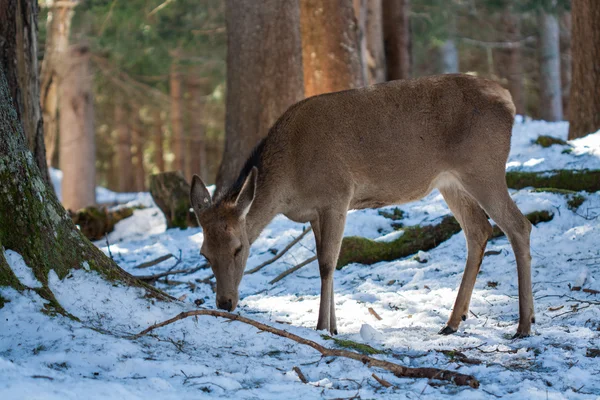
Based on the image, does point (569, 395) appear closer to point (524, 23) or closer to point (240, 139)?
point (240, 139)

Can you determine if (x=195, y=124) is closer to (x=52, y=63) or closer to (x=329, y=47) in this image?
(x=52, y=63)

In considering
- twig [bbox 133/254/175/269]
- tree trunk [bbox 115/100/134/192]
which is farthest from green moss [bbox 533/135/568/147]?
tree trunk [bbox 115/100/134/192]

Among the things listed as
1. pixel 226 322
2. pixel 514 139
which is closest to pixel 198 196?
pixel 226 322

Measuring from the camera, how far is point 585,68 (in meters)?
10.6

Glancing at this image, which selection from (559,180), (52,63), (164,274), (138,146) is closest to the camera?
(164,274)

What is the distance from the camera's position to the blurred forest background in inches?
404

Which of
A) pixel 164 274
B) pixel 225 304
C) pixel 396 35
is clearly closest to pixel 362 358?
pixel 225 304

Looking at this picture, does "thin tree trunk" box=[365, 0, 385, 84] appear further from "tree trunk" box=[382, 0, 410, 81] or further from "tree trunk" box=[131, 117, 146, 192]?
"tree trunk" box=[131, 117, 146, 192]

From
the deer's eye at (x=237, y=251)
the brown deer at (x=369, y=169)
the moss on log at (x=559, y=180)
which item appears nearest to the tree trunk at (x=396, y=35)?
the moss on log at (x=559, y=180)

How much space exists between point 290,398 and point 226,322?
4.16ft

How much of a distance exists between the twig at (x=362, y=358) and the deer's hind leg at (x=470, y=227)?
209 cm

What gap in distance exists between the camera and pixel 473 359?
188 inches

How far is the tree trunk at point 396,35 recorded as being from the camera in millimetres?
17750

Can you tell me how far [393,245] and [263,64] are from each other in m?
3.56
